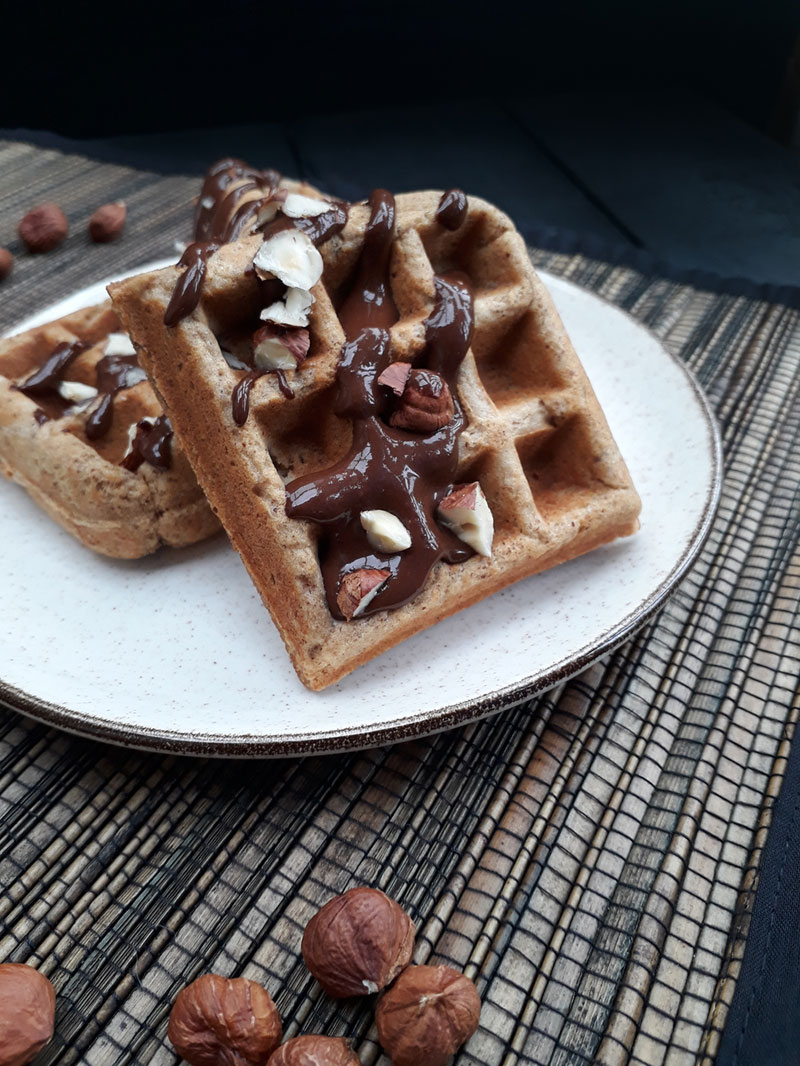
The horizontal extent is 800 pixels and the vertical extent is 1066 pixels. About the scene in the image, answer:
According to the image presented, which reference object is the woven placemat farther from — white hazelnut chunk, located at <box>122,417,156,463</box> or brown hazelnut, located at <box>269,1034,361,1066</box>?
white hazelnut chunk, located at <box>122,417,156,463</box>

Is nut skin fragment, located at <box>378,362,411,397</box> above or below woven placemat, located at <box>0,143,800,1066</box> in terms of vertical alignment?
above

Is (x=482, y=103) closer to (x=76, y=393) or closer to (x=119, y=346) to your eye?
(x=119, y=346)

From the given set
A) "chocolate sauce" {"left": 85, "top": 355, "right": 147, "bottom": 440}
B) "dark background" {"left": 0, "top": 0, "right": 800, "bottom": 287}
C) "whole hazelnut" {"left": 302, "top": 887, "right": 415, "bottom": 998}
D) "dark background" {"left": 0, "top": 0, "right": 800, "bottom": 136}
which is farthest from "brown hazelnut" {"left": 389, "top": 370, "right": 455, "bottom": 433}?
"dark background" {"left": 0, "top": 0, "right": 800, "bottom": 136}

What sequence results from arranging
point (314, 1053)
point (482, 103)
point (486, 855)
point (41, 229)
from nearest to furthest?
point (314, 1053)
point (486, 855)
point (41, 229)
point (482, 103)

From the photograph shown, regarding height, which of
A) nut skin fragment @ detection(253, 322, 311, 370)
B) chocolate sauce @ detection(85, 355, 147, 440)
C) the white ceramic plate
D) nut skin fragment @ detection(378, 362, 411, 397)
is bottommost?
the white ceramic plate

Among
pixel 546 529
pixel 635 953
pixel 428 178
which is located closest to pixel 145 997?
pixel 635 953

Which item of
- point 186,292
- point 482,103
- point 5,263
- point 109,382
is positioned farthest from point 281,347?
point 482,103
